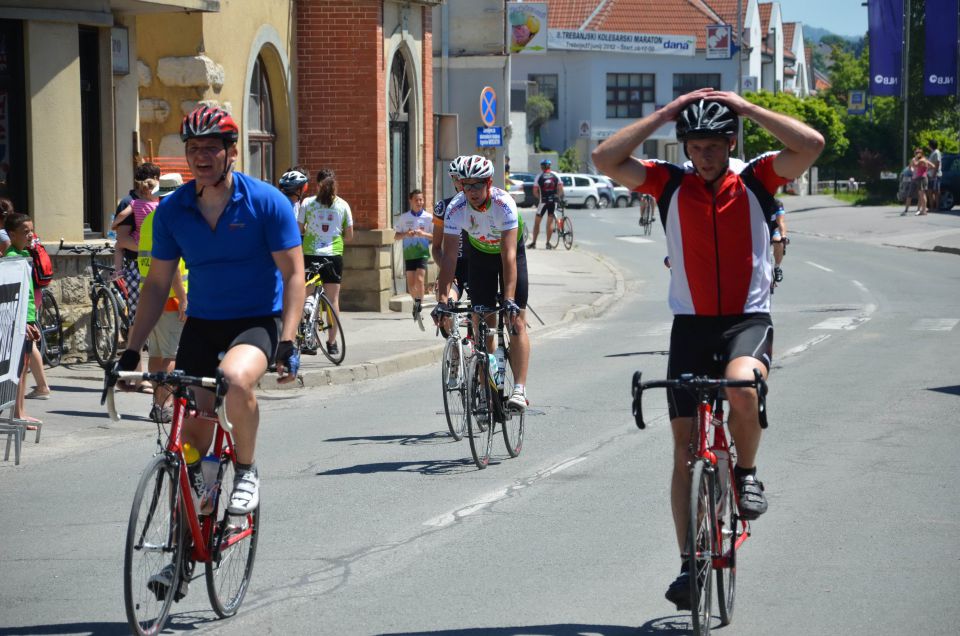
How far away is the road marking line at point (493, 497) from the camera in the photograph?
746 cm

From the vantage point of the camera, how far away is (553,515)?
7.55 meters

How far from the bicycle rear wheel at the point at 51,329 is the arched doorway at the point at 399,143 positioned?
7.26m

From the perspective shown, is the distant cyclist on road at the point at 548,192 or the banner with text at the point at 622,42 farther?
the banner with text at the point at 622,42

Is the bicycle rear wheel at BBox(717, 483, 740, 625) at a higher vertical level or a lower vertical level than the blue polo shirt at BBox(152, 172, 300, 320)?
lower

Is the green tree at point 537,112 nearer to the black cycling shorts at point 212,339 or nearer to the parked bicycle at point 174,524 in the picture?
the black cycling shorts at point 212,339

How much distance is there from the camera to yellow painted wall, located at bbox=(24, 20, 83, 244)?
13703 millimetres

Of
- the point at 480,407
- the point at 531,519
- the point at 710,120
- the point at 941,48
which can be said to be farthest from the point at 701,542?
the point at 941,48

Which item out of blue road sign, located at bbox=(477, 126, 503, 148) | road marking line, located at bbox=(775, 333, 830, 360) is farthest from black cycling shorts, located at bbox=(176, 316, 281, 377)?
blue road sign, located at bbox=(477, 126, 503, 148)

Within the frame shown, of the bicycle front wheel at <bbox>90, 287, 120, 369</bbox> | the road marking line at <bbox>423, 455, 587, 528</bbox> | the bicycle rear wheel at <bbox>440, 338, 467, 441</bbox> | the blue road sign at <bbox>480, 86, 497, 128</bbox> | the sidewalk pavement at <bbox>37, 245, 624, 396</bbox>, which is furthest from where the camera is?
the blue road sign at <bbox>480, 86, 497, 128</bbox>

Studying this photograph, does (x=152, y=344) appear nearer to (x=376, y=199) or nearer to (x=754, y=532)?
(x=754, y=532)

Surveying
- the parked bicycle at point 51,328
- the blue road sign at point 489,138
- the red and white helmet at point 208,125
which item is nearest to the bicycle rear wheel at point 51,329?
the parked bicycle at point 51,328

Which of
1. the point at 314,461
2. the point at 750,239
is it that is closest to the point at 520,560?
the point at 750,239

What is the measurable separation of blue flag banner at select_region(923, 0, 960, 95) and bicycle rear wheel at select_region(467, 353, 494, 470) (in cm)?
3921

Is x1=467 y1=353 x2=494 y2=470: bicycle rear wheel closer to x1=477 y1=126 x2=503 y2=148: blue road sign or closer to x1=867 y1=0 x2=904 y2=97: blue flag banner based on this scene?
x1=477 y1=126 x2=503 y2=148: blue road sign
